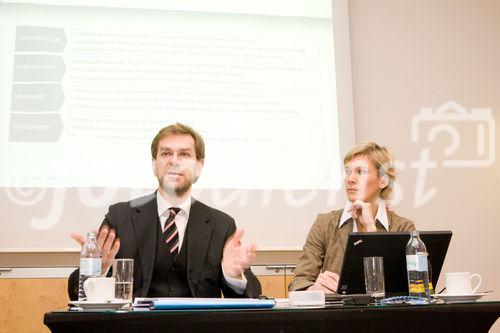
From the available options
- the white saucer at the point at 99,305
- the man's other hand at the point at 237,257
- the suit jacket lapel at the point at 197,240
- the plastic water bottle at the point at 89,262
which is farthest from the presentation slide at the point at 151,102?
the white saucer at the point at 99,305

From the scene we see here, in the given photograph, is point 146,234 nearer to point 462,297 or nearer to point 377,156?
point 377,156

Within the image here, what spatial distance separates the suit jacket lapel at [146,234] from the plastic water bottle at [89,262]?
410 mm

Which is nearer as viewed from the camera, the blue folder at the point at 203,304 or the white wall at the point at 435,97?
the blue folder at the point at 203,304

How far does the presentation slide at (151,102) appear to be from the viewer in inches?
126

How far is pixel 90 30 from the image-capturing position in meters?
3.38

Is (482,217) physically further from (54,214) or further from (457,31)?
(54,214)

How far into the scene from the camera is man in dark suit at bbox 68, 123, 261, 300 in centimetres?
219

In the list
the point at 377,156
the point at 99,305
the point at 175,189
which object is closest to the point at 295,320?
the point at 99,305

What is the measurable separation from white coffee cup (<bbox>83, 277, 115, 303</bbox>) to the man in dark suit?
56 centimetres

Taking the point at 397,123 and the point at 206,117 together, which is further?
the point at 397,123

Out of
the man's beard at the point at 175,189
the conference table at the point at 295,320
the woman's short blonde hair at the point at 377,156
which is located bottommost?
the conference table at the point at 295,320

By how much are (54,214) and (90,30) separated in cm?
110

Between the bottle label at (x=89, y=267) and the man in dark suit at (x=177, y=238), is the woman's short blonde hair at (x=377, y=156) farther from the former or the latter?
the bottle label at (x=89, y=267)

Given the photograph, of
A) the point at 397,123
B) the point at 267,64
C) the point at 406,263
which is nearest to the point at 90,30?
the point at 267,64
